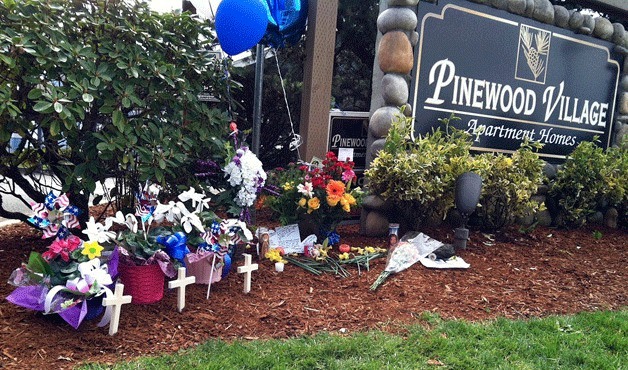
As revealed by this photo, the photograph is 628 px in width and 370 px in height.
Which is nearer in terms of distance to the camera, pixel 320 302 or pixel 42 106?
pixel 42 106

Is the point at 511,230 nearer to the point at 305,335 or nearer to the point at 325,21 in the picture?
the point at 325,21

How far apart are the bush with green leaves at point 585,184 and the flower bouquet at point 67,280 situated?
498 cm

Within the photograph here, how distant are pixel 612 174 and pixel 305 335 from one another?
463 cm

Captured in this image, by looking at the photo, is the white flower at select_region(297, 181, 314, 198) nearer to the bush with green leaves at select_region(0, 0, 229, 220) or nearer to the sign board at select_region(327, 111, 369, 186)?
the bush with green leaves at select_region(0, 0, 229, 220)

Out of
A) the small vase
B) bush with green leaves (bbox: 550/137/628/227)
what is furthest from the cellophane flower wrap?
bush with green leaves (bbox: 550/137/628/227)

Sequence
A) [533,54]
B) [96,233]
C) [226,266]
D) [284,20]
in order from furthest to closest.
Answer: [533,54]
[284,20]
[226,266]
[96,233]

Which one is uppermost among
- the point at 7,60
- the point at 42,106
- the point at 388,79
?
the point at 388,79

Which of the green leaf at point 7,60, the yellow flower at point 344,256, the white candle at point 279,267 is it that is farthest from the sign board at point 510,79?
the green leaf at point 7,60

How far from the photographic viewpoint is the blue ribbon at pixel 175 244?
108 inches

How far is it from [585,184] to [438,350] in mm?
3949

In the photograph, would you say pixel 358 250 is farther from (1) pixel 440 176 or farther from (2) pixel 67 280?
(2) pixel 67 280

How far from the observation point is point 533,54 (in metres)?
5.63

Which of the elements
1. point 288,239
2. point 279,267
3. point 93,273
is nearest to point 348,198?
point 288,239

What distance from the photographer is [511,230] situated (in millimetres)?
5227
